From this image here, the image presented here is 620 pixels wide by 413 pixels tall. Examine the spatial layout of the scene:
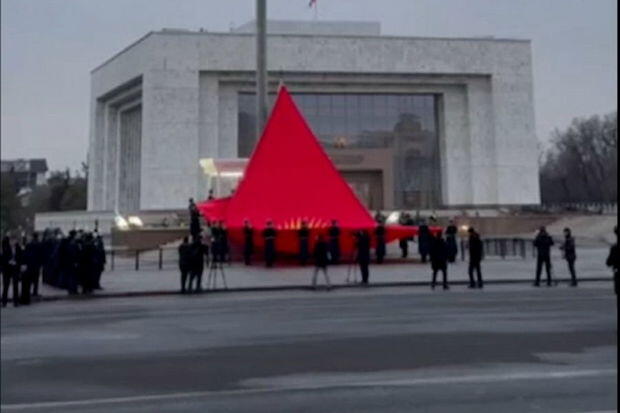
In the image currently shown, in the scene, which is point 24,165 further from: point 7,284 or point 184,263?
point 184,263

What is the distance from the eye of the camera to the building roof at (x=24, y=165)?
3.39 meters

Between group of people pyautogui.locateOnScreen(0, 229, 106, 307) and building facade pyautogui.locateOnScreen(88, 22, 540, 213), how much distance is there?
35.4 metres

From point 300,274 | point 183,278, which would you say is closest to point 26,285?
point 183,278

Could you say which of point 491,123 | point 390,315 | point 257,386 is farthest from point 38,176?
point 491,123

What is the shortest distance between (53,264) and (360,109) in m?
42.1

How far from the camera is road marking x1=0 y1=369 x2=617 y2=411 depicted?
6.65 meters

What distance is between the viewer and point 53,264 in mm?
20844

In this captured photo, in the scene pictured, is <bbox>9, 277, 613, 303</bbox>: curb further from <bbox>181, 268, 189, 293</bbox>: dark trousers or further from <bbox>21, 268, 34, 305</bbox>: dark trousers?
<bbox>21, 268, 34, 305</bbox>: dark trousers

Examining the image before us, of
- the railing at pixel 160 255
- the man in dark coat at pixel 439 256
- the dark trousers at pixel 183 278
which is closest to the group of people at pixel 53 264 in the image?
the dark trousers at pixel 183 278

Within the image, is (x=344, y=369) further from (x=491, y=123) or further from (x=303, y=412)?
(x=491, y=123)

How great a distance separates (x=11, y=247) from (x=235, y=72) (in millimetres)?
43901

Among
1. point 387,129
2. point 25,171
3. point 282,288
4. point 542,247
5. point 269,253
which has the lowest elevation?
point 282,288

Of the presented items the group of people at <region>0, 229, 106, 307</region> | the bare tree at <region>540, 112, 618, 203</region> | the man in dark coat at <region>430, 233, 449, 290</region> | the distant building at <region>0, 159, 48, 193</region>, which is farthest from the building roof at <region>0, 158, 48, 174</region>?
the man in dark coat at <region>430, 233, 449, 290</region>

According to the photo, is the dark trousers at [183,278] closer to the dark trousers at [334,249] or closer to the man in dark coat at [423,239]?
the dark trousers at [334,249]
